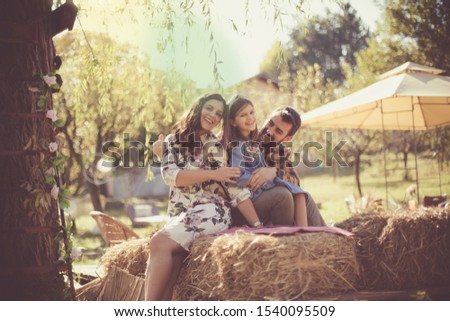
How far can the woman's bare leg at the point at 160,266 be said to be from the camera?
12.0 ft

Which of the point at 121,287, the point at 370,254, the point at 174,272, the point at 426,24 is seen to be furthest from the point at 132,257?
the point at 426,24

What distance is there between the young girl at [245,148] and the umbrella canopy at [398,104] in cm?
493

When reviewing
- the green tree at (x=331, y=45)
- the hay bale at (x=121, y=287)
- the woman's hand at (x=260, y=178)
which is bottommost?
the hay bale at (x=121, y=287)

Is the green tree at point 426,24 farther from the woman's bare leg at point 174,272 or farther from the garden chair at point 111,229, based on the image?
the woman's bare leg at point 174,272

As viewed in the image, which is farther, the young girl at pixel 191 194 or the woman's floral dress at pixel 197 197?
the woman's floral dress at pixel 197 197

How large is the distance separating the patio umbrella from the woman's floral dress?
17.2 feet

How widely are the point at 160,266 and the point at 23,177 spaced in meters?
1.08

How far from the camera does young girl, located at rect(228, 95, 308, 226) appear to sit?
4.15 m

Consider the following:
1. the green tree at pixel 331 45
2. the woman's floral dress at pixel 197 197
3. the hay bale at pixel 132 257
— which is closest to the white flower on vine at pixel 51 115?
the woman's floral dress at pixel 197 197

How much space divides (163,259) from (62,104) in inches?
533
